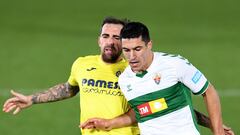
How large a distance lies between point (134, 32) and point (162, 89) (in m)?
0.69

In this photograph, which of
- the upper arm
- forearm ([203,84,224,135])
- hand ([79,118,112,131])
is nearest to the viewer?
forearm ([203,84,224,135])

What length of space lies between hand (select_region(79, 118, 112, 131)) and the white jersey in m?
0.38

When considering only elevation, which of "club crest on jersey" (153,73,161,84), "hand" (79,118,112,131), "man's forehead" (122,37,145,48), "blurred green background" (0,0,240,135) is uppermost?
"man's forehead" (122,37,145,48)

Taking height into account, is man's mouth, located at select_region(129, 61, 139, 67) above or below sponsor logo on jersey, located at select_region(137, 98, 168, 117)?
above

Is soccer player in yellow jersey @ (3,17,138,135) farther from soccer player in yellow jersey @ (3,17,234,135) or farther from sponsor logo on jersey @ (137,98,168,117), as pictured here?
sponsor logo on jersey @ (137,98,168,117)

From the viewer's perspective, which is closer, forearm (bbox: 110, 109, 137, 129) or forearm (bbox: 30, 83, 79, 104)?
forearm (bbox: 110, 109, 137, 129)

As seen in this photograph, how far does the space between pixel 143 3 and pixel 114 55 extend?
44.9 ft

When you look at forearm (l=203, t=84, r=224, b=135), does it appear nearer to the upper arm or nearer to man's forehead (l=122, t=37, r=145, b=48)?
man's forehead (l=122, t=37, r=145, b=48)

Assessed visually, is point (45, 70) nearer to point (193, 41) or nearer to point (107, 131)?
point (193, 41)

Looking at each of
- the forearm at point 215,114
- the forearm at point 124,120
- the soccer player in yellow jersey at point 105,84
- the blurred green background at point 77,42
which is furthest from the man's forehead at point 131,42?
the blurred green background at point 77,42

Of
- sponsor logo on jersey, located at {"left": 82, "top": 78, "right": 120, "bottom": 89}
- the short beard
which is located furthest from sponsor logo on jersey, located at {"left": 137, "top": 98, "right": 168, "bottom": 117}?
the short beard

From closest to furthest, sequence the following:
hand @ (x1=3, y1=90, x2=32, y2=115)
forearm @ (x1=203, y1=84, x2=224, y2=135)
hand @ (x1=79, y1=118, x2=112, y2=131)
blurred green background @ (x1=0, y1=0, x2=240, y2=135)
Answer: forearm @ (x1=203, y1=84, x2=224, y2=135), hand @ (x1=79, y1=118, x2=112, y2=131), hand @ (x1=3, y1=90, x2=32, y2=115), blurred green background @ (x1=0, y1=0, x2=240, y2=135)

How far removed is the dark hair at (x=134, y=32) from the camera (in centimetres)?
766

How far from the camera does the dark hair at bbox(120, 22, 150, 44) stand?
→ 766 cm
